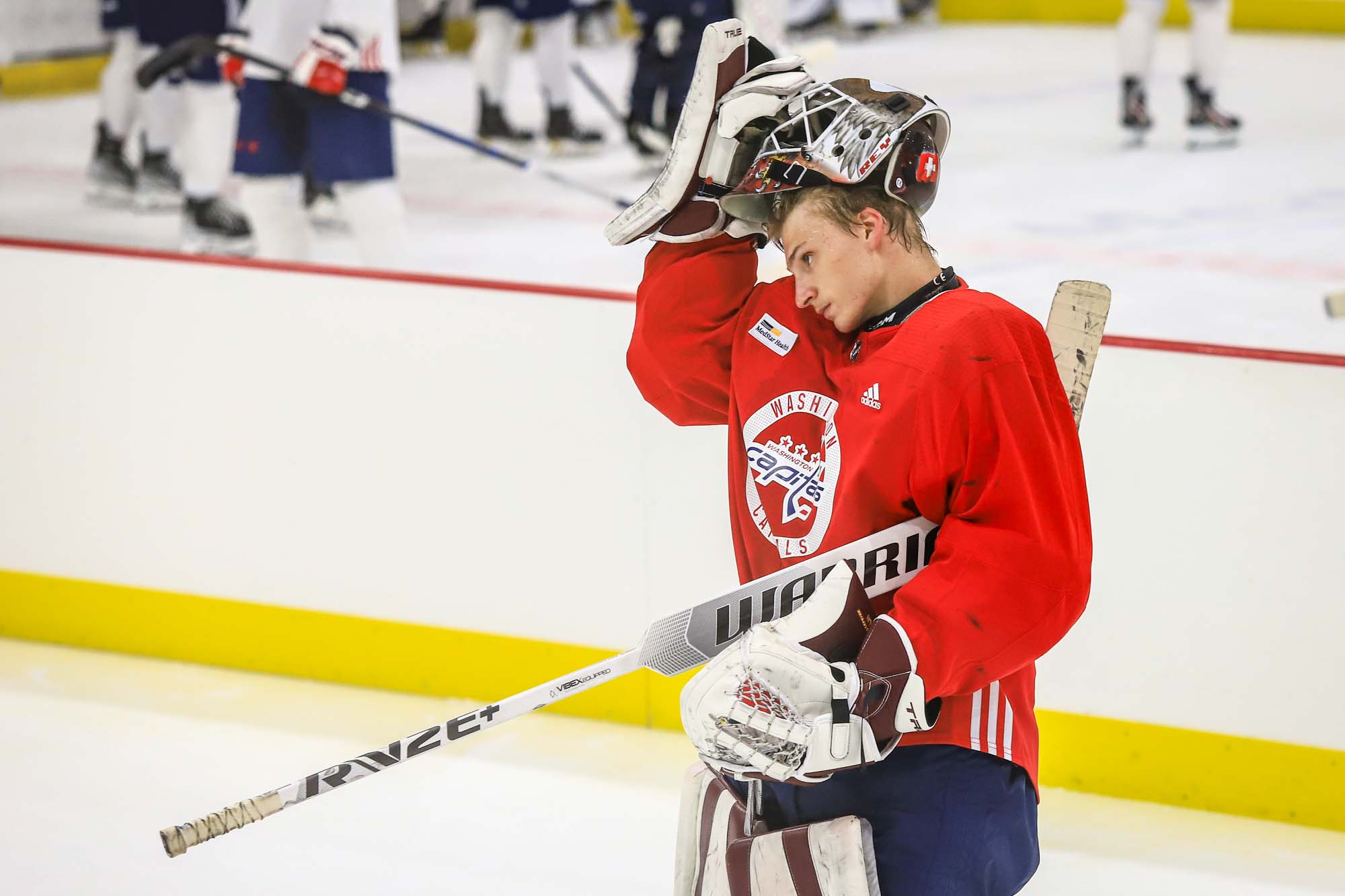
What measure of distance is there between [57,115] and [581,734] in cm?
588

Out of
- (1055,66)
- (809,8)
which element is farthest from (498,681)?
(809,8)

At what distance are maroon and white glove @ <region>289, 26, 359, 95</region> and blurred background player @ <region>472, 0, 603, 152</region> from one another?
2613 mm

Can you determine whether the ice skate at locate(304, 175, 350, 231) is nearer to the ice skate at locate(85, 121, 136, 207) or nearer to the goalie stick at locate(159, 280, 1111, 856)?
the ice skate at locate(85, 121, 136, 207)

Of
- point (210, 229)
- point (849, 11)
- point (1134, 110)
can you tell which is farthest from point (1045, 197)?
point (849, 11)

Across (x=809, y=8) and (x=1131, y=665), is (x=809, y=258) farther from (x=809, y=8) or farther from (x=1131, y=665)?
(x=809, y=8)

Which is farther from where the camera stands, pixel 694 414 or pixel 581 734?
pixel 581 734

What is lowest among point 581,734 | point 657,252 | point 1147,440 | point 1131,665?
point 581,734

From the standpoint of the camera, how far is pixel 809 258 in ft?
4.00

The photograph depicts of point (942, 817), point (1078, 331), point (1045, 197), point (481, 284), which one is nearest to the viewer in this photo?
point (942, 817)

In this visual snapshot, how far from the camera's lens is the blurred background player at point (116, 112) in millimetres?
5473

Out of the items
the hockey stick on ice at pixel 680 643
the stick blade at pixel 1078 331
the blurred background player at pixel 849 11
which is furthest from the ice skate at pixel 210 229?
the blurred background player at pixel 849 11

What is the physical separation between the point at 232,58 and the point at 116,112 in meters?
1.64

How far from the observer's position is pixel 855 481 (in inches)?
46.8

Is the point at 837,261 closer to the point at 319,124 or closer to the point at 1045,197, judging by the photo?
the point at 319,124
